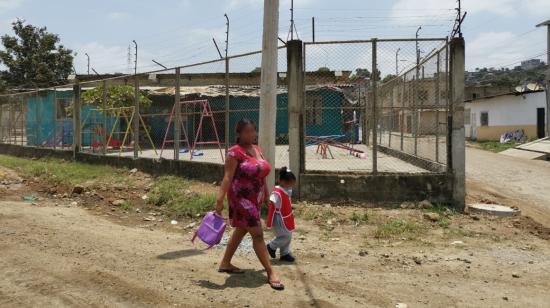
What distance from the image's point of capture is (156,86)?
24266 mm

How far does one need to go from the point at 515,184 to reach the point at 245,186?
10.3 m

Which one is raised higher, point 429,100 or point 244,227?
point 429,100

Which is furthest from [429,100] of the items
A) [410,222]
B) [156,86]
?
[156,86]

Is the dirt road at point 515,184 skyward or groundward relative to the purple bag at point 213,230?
groundward

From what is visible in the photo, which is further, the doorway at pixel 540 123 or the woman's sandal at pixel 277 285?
the doorway at pixel 540 123

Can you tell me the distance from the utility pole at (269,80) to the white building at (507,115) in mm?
28068

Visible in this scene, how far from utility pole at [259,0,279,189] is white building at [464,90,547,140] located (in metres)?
28.1

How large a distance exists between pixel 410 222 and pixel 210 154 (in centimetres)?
684

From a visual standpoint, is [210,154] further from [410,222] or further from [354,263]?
[354,263]

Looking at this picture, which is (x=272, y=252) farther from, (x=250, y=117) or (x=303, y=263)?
(x=250, y=117)

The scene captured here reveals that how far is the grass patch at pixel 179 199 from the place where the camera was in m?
8.99

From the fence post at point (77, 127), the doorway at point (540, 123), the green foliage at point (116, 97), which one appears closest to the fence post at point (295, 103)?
the fence post at point (77, 127)

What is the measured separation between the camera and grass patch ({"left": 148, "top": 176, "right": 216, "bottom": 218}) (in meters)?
8.99

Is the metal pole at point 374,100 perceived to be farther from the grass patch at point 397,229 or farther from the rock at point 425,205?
the grass patch at point 397,229
